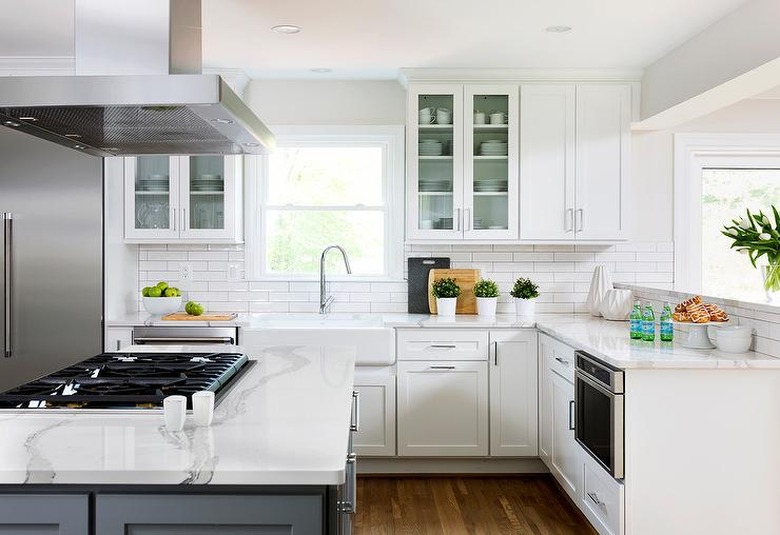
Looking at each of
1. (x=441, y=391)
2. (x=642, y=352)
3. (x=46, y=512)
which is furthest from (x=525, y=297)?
(x=46, y=512)

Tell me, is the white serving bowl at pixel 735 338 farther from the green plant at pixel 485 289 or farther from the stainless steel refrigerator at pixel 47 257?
the stainless steel refrigerator at pixel 47 257

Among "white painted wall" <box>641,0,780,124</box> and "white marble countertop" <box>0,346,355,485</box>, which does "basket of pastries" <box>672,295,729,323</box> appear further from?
"white marble countertop" <box>0,346,355,485</box>

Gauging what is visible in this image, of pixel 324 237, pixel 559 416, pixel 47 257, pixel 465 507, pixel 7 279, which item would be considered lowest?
pixel 465 507

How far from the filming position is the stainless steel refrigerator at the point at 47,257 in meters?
3.83

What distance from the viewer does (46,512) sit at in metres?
1.49

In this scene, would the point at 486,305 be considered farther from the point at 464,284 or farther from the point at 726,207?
the point at 726,207

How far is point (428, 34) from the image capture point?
3.69m

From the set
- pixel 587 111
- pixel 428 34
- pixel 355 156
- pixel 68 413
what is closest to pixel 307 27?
pixel 428 34

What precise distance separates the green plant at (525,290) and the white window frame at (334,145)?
77 cm

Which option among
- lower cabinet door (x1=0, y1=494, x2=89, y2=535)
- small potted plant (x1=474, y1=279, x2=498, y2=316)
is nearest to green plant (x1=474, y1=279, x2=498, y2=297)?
small potted plant (x1=474, y1=279, x2=498, y2=316)

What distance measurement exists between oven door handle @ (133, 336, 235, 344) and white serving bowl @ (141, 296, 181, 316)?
0.31 meters

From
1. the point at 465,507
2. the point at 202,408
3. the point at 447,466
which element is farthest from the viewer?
the point at 447,466

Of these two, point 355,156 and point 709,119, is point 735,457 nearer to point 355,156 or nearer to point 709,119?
point 709,119

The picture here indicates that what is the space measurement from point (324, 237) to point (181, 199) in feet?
3.16
